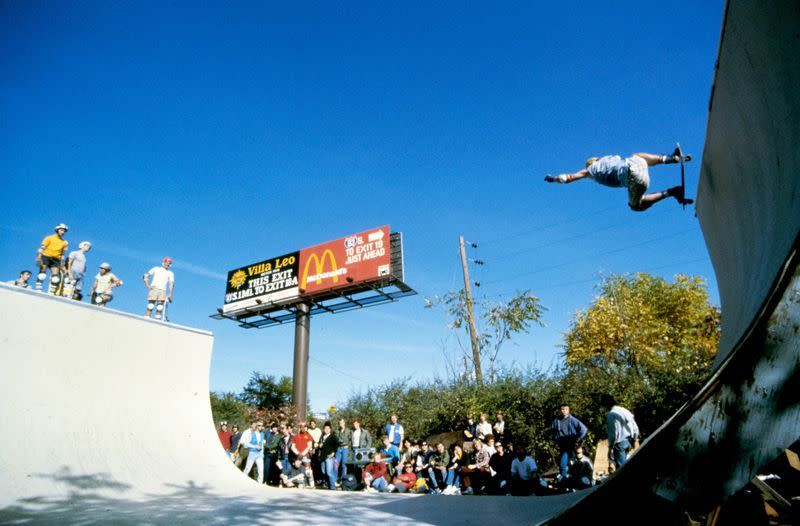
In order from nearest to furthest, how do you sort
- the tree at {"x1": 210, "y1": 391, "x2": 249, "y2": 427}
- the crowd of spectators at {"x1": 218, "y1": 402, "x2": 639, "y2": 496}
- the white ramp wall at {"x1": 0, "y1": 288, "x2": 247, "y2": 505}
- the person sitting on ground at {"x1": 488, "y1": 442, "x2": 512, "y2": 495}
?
the white ramp wall at {"x1": 0, "y1": 288, "x2": 247, "y2": 505}
the crowd of spectators at {"x1": 218, "y1": 402, "x2": 639, "y2": 496}
the person sitting on ground at {"x1": 488, "y1": 442, "x2": 512, "y2": 495}
the tree at {"x1": 210, "y1": 391, "x2": 249, "y2": 427}

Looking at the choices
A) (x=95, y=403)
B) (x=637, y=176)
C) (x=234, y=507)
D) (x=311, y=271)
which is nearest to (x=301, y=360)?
(x=311, y=271)

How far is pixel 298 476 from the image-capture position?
27.1 feet

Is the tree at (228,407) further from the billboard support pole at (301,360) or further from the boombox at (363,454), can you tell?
the boombox at (363,454)

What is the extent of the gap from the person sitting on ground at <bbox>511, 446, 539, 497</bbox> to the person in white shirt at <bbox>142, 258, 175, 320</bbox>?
7050 millimetres

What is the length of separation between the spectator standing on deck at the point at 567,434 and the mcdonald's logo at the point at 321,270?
35.3 ft

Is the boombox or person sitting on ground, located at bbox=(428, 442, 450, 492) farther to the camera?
the boombox

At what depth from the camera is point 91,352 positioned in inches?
193

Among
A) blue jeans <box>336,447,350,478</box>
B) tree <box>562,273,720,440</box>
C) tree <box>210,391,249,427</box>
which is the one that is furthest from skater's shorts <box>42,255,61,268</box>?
tree <box>210,391,249,427</box>

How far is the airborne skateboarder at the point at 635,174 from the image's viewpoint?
4.12 metres

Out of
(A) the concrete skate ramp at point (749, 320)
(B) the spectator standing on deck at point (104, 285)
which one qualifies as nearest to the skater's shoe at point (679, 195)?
(A) the concrete skate ramp at point (749, 320)

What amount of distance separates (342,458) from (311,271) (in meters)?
9.95

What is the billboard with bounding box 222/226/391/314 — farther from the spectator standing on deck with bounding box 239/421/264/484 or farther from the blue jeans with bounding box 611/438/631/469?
the blue jeans with bounding box 611/438/631/469

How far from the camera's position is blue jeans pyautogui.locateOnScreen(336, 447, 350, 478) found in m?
8.07

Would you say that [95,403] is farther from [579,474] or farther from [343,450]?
[579,474]
